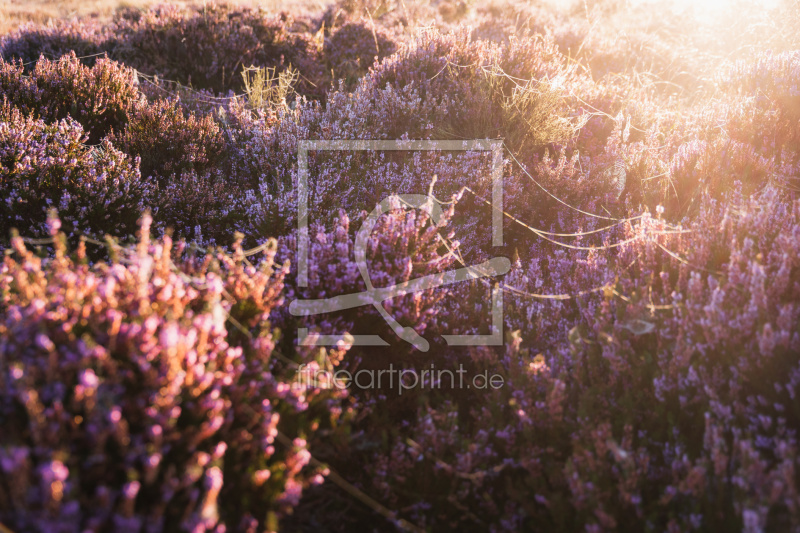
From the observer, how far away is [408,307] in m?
2.80

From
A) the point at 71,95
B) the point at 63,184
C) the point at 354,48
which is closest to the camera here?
the point at 63,184

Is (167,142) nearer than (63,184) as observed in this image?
No

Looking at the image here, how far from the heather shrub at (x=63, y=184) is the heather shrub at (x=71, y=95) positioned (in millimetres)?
760

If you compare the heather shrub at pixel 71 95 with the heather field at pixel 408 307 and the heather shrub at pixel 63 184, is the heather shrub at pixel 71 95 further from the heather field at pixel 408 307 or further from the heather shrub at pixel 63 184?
the heather shrub at pixel 63 184

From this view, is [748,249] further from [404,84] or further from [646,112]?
[404,84]

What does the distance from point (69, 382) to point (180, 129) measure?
3.40 meters

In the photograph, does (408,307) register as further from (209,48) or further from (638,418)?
(209,48)

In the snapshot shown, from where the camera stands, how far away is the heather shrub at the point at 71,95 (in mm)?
4285

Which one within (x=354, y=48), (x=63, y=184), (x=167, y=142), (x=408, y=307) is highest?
(x=354, y=48)

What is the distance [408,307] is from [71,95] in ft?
13.0

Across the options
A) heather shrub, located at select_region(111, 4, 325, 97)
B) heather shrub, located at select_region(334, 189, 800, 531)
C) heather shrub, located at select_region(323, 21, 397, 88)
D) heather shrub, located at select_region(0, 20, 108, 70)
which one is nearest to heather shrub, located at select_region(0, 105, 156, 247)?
heather shrub, located at select_region(334, 189, 800, 531)

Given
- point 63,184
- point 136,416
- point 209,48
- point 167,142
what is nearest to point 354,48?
point 209,48

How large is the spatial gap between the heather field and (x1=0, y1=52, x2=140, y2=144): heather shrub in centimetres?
3

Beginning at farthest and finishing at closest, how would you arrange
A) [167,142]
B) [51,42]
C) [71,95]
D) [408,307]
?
1. [51,42]
2. [71,95]
3. [167,142]
4. [408,307]
